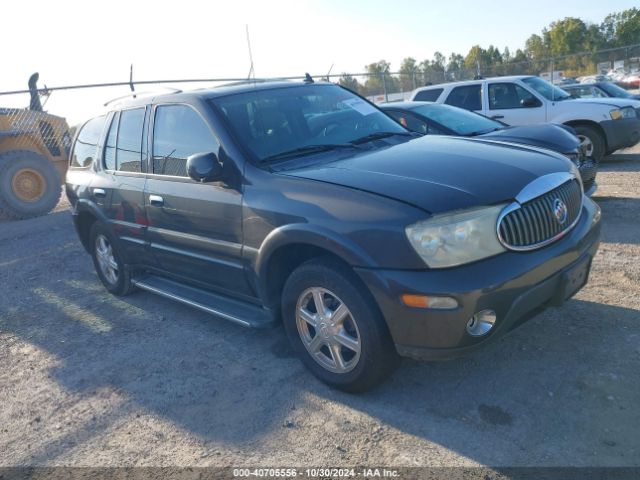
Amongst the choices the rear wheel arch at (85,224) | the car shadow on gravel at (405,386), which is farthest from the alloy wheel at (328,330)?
the rear wheel arch at (85,224)

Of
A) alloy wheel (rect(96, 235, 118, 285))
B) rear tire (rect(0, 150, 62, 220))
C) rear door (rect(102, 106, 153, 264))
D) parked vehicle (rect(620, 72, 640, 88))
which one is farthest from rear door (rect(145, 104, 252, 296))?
parked vehicle (rect(620, 72, 640, 88))

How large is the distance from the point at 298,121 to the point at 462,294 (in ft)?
6.42

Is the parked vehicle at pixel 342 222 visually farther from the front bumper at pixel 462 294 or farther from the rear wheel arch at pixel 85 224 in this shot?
the rear wheel arch at pixel 85 224

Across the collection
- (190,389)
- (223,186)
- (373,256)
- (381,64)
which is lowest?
(190,389)

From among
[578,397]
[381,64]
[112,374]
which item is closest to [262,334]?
[112,374]

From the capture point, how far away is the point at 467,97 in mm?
10430

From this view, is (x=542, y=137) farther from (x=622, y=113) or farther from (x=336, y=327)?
(x=336, y=327)

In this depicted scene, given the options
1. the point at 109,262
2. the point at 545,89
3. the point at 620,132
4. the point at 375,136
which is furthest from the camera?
the point at 545,89

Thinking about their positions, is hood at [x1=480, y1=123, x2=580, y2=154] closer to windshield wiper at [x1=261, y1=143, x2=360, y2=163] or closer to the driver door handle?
windshield wiper at [x1=261, y1=143, x2=360, y2=163]

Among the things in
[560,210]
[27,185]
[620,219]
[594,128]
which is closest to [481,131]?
[620,219]

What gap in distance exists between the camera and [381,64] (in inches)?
1240

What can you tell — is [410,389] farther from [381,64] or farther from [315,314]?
[381,64]

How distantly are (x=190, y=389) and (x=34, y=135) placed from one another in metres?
9.15

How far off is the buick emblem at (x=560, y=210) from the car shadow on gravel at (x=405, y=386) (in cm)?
89
